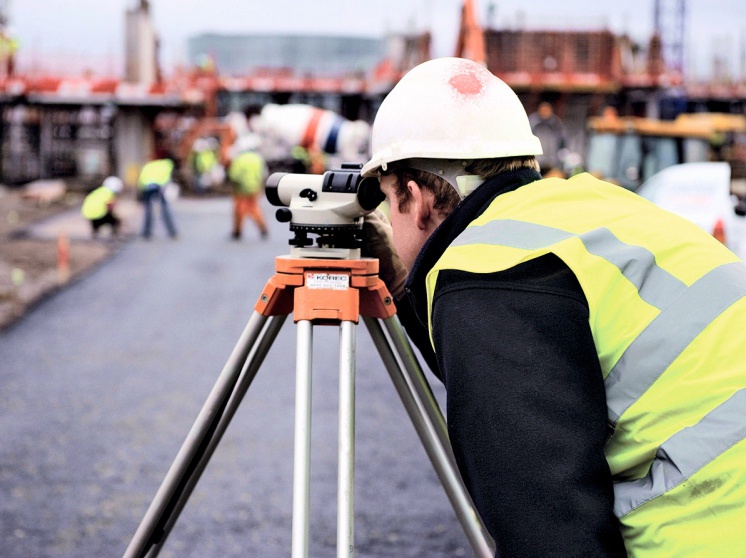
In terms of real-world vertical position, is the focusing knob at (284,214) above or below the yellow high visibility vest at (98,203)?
above

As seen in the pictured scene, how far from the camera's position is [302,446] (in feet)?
6.98

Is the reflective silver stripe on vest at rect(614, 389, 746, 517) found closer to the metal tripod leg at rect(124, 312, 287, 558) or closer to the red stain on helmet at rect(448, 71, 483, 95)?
the red stain on helmet at rect(448, 71, 483, 95)

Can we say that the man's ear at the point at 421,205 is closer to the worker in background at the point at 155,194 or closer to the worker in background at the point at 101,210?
the worker in background at the point at 101,210

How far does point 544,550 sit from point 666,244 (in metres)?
0.51

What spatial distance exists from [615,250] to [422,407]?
1.01 meters

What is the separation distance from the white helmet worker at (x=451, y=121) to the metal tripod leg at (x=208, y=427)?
68cm

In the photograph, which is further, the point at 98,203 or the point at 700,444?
the point at 98,203

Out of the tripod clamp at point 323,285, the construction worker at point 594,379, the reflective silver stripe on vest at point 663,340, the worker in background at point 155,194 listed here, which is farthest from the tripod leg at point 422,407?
the worker in background at point 155,194

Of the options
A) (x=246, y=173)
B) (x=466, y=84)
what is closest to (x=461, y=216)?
(x=466, y=84)

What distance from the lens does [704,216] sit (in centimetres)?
1004

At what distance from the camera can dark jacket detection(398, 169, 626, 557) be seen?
146 cm

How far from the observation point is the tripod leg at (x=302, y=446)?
2.06 metres

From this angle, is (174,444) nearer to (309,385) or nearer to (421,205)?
(309,385)

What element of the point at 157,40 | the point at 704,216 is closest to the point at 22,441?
the point at 704,216
